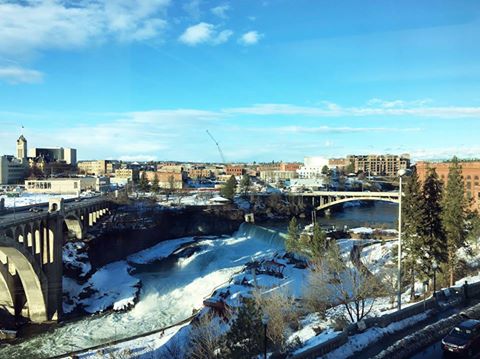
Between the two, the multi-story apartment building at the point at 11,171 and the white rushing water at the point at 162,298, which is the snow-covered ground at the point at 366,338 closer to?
the white rushing water at the point at 162,298

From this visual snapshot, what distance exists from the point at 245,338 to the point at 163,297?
73.8 ft

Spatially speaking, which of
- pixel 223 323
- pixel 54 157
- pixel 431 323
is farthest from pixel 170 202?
pixel 54 157

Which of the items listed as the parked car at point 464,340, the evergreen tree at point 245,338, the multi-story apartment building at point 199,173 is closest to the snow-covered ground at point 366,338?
the evergreen tree at point 245,338

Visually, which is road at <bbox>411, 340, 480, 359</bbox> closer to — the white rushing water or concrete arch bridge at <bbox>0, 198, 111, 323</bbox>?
the white rushing water

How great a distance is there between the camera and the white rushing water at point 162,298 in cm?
2666

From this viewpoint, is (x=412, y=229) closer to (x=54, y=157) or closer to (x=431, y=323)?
(x=431, y=323)

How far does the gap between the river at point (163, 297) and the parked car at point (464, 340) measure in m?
19.2

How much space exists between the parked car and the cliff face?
37829 mm

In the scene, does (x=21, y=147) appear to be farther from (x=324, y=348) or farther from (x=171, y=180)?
(x=324, y=348)

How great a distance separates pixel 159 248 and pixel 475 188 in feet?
165

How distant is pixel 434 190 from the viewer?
24.7 m

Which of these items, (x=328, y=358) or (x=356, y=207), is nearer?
(x=328, y=358)

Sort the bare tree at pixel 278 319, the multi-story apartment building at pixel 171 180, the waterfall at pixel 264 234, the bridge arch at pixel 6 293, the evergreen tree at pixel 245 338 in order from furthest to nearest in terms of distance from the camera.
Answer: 1. the multi-story apartment building at pixel 171 180
2. the waterfall at pixel 264 234
3. the bridge arch at pixel 6 293
4. the bare tree at pixel 278 319
5. the evergreen tree at pixel 245 338

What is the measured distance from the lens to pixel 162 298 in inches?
1361
